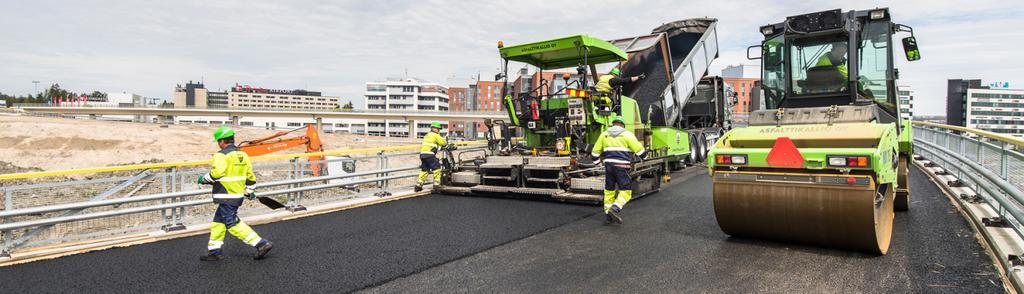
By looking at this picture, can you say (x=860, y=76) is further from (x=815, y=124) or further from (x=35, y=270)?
(x=35, y=270)

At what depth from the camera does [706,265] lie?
4445 millimetres

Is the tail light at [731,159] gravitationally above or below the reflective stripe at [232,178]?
above

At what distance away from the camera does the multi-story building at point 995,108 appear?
104 meters

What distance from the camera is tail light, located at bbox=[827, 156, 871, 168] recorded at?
4172 mm

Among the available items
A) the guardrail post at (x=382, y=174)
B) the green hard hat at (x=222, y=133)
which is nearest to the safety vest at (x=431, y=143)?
the guardrail post at (x=382, y=174)

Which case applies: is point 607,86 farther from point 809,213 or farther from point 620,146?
point 809,213

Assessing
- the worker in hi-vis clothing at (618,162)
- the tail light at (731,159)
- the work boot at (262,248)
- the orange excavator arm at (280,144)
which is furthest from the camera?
the orange excavator arm at (280,144)

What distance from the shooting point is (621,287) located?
155 inches

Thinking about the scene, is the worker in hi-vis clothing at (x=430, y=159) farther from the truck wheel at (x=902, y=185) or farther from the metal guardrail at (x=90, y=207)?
the truck wheel at (x=902, y=185)

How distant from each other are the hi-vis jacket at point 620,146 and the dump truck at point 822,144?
1481 millimetres

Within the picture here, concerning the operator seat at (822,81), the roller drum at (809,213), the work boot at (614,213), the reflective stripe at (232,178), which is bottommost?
the work boot at (614,213)

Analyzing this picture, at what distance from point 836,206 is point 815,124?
1.00 m

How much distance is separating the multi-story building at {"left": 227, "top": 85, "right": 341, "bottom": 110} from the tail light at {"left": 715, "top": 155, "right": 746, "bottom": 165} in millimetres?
150601

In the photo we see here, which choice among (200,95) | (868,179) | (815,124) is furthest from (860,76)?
(200,95)
